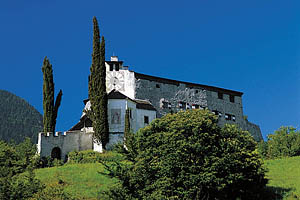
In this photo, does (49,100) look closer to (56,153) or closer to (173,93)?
(56,153)

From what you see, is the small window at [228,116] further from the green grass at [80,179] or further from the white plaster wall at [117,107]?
the green grass at [80,179]

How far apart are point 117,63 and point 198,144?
29.9 meters

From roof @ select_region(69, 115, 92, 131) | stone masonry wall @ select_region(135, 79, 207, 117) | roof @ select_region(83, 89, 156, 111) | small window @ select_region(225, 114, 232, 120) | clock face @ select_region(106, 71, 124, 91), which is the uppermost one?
clock face @ select_region(106, 71, 124, 91)

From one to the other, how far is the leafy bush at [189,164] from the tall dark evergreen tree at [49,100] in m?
18.4

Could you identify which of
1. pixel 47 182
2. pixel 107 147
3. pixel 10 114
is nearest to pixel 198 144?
pixel 47 182

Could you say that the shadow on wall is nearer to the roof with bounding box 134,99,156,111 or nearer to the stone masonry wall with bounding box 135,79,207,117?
the roof with bounding box 134,99,156,111

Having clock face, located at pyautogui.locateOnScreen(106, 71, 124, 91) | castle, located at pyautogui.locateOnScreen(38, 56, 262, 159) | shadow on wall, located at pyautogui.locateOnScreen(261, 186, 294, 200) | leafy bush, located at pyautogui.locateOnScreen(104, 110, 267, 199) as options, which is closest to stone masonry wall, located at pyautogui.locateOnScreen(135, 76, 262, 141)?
castle, located at pyautogui.locateOnScreen(38, 56, 262, 159)

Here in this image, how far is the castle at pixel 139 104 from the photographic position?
43.2 m

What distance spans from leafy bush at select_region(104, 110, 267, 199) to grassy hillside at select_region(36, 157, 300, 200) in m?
2.62

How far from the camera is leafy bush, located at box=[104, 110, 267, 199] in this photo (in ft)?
76.5

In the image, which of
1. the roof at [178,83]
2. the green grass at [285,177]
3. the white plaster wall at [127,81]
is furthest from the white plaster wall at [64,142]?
the green grass at [285,177]

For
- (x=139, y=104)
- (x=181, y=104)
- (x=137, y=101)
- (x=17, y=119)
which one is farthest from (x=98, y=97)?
(x=181, y=104)

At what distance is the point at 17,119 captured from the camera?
48.8 m

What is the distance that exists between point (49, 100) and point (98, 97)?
17.0 feet
